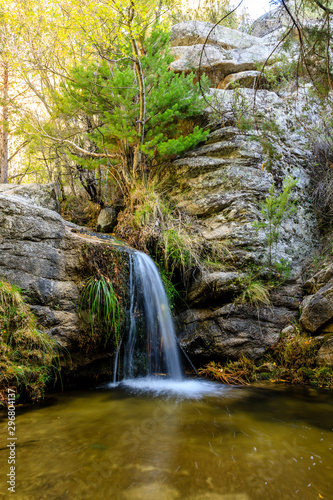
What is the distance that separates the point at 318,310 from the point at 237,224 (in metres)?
2.15

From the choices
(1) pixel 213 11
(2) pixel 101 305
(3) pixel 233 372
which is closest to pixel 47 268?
(2) pixel 101 305

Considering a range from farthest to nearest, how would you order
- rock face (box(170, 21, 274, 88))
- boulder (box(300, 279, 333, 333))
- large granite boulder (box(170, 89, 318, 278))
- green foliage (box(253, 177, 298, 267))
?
1. rock face (box(170, 21, 274, 88))
2. large granite boulder (box(170, 89, 318, 278))
3. green foliage (box(253, 177, 298, 267))
4. boulder (box(300, 279, 333, 333))

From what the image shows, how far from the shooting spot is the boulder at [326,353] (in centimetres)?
384

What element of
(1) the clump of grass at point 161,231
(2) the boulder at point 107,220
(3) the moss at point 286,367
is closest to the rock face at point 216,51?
(1) the clump of grass at point 161,231

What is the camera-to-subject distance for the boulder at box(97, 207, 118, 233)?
6949 mm

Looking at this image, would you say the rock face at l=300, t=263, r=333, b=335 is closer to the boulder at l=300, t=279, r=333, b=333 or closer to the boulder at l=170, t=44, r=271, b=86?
the boulder at l=300, t=279, r=333, b=333

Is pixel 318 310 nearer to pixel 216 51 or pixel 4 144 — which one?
pixel 216 51

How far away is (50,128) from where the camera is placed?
8039mm

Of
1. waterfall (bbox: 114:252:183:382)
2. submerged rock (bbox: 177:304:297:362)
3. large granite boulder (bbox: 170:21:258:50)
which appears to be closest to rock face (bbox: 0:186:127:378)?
waterfall (bbox: 114:252:183:382)

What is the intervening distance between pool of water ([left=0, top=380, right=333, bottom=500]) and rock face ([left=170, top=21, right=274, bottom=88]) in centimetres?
843

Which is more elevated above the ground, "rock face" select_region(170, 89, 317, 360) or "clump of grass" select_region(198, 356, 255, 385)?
"rock face" select_region(170, 89, 317, 360)

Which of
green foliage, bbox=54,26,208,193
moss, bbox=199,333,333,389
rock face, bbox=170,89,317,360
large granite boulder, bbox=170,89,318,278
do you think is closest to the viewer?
moss, bbox=199,333,333,389

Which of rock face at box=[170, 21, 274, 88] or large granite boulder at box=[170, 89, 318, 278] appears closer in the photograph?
large granite boulder at box=[170, 89, 318, 278]

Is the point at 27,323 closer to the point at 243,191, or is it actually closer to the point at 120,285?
the point at 120,285
